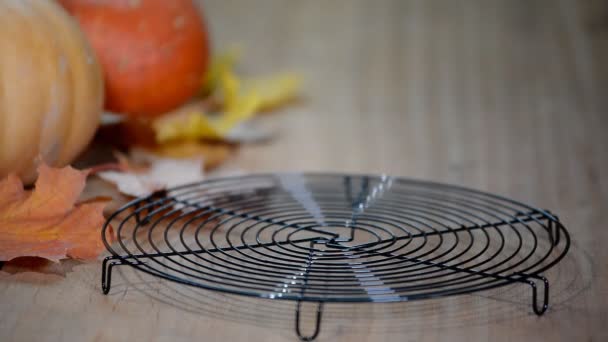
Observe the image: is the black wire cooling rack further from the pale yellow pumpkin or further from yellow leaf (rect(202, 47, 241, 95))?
yellow leaf (rect(202, 47, 241, 95))

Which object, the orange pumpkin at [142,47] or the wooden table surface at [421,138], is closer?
the wooden table surface at [421,138]

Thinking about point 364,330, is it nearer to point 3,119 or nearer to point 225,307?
point 225,307

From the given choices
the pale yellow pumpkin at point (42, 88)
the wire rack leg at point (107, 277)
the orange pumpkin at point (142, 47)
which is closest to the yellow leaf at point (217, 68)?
the orange pumpkin at point (142, 47)

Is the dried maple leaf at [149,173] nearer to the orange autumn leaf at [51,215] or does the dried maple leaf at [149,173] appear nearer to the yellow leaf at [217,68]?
the orange autumn leaf at [51,215]

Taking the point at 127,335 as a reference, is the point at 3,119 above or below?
above

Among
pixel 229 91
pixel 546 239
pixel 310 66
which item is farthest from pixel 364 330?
pixel 310 66

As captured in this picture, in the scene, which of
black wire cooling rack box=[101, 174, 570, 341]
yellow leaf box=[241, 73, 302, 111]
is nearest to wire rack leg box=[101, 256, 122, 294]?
black wire cooling rack box=[101, 174, 570, 341]
